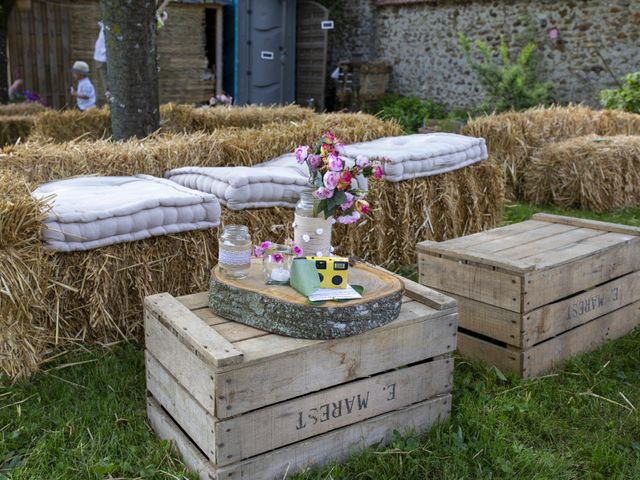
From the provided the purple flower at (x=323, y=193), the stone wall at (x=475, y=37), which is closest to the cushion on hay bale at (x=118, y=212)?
the purple flower at (x=323, y=193)

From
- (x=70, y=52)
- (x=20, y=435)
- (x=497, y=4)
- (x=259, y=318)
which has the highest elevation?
(x=497, y=4)

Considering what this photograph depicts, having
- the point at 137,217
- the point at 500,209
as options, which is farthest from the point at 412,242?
the point at 137,217

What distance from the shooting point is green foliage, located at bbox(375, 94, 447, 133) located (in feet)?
41.8

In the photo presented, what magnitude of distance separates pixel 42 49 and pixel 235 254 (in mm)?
10679

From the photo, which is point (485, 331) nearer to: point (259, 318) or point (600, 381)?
point (600, 381)

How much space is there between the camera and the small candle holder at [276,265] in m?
2.46

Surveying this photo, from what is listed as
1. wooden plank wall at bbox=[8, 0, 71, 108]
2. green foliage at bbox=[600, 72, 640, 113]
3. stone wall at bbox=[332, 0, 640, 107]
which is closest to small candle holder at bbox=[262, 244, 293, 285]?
green foliage at bbox=[600, 72, 640, 113]

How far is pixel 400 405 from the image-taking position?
2.53m

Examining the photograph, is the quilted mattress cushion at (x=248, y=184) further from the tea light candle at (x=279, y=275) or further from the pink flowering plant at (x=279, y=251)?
the tea light candle at (x=279, y=275)

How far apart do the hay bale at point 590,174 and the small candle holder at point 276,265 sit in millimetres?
4741

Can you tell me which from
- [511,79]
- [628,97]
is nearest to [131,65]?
[628,97]

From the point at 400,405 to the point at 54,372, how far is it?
1520mm

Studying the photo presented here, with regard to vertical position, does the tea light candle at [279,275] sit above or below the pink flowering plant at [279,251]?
below

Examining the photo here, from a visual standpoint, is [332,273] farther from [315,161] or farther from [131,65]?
[131,65]
